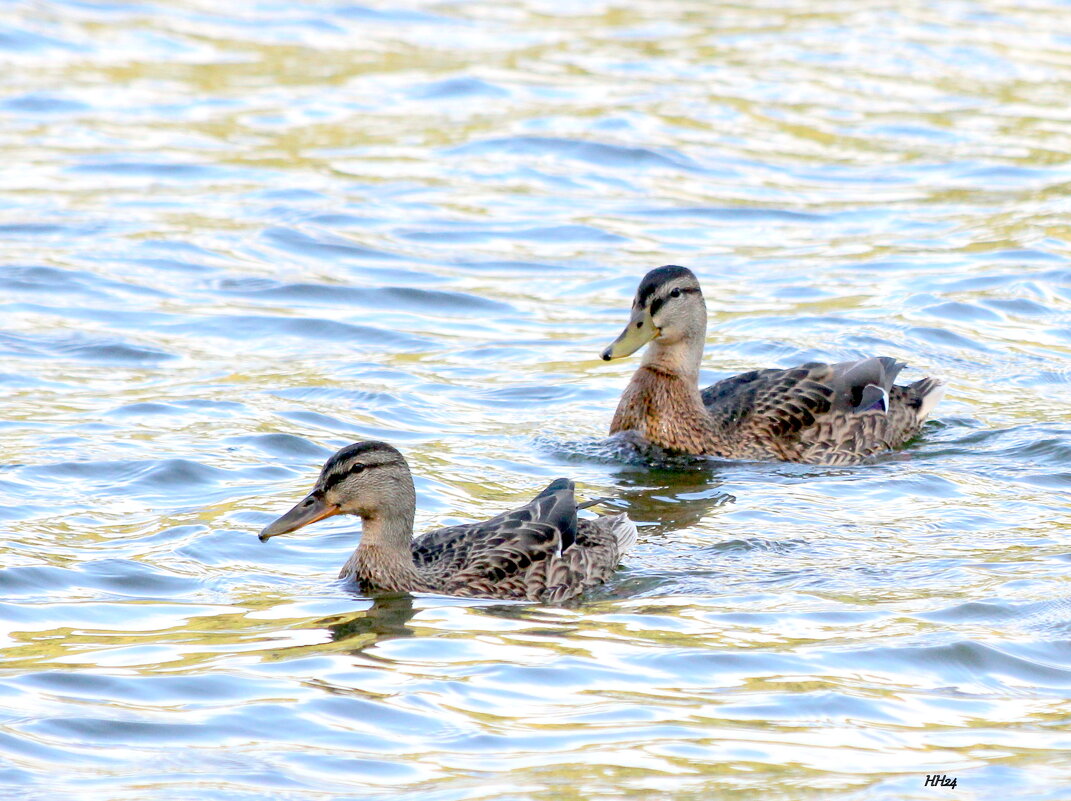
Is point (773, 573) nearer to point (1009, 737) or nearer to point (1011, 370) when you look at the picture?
point (1009, 737)

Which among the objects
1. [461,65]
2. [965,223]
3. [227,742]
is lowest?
[227,742]

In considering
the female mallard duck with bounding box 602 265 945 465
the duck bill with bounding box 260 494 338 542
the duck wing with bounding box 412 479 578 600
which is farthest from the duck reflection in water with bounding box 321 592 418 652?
the female mallard duck with bounding box 602 265 945 465

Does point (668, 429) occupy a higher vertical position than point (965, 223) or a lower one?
lower

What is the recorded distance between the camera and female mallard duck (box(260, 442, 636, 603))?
9414 mm

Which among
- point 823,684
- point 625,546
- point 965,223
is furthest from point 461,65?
point 823,684

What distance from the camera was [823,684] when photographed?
7941mm

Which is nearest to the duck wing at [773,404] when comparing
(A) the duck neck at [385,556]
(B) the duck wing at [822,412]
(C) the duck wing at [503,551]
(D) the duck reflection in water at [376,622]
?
(B) the duck wing at [822,412]

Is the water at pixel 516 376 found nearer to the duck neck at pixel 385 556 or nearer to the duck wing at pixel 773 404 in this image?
the duck neck at pixel 385 556

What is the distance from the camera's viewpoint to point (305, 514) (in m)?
9.46

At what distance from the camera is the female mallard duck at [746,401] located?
496 inches

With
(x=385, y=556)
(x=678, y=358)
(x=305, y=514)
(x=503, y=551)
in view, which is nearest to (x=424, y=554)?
(x=385, y=556)

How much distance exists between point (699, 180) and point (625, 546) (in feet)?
36.2

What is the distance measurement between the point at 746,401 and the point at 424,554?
3.76 meters

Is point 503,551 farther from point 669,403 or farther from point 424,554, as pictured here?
point 669,403
